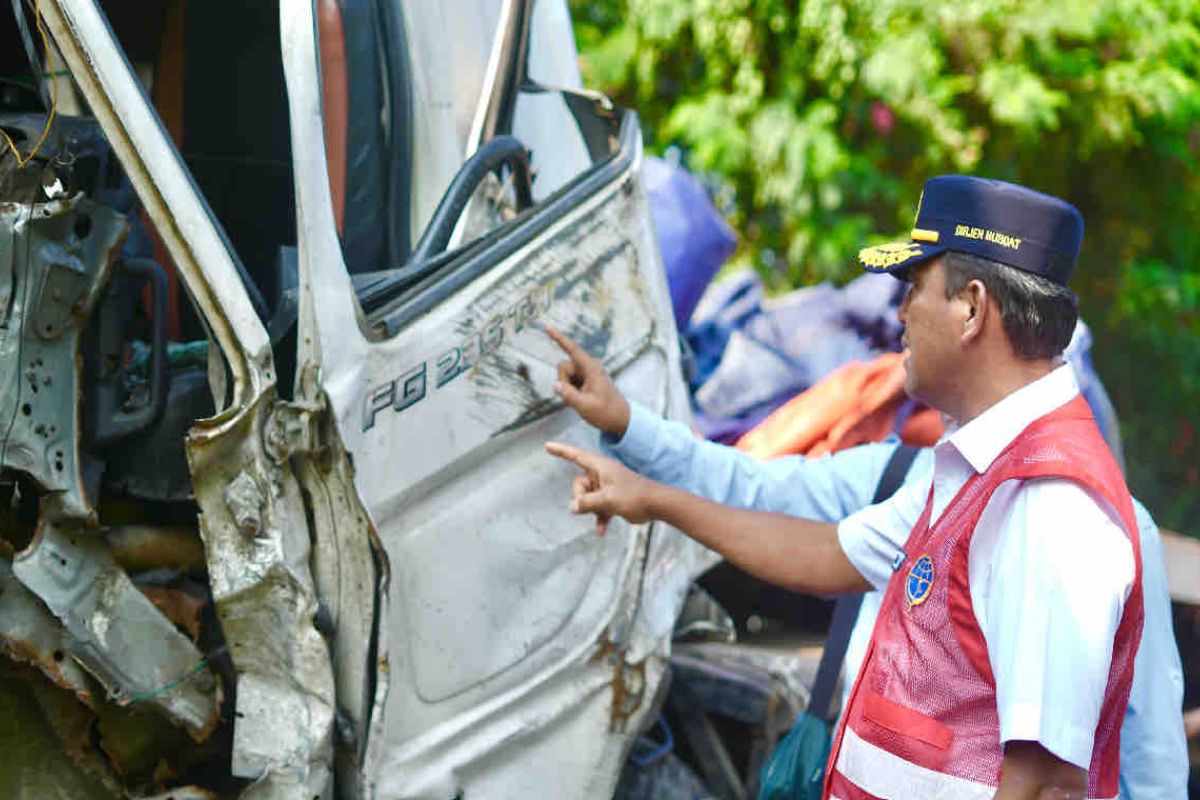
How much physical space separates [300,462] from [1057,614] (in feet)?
4.13

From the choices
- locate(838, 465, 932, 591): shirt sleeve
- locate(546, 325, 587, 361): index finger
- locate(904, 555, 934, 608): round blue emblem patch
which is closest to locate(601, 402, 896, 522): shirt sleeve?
locate(546, 325, 587, 361): index finger

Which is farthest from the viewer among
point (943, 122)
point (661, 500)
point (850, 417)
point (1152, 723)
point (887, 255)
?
point (943, 122)

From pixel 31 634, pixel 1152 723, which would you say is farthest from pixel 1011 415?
pixel 31 634

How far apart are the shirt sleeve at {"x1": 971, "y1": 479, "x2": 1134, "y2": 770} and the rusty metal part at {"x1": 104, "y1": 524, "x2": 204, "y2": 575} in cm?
153

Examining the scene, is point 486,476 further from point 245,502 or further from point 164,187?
point 164,187

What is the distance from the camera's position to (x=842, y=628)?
2953 millimetres

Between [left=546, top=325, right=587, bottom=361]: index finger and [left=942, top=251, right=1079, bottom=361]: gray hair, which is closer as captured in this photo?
→ [left=942, top=251, right=1079, bottom=361]: gray hair

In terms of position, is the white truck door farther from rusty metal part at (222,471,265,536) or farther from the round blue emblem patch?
the round blue emblem patch

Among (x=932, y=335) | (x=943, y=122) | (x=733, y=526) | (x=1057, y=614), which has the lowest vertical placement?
(x=943, y=122)

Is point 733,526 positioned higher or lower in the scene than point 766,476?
higher

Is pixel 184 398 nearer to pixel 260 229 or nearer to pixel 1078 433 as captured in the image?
pixel 260 229

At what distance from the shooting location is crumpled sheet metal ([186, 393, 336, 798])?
7.48 ft

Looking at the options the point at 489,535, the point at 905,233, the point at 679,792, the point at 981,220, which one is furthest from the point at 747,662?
the point at 905,233

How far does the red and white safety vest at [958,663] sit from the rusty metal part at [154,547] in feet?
4.39
